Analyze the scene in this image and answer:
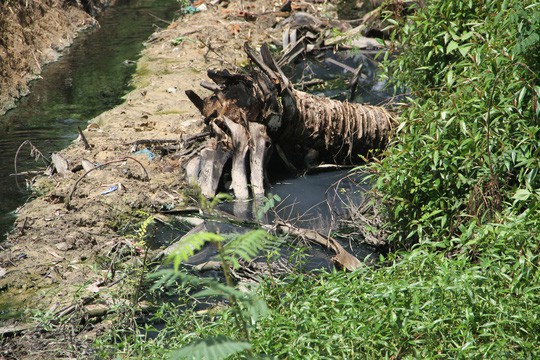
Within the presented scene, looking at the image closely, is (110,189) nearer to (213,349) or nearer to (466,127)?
(466,127)

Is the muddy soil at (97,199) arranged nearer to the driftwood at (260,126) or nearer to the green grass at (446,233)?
the driftwood at (260,126)

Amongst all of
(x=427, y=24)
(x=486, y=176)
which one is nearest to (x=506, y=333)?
(x=486, y=176)

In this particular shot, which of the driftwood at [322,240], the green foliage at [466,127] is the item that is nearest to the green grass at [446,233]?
the green foliage at [466,127]

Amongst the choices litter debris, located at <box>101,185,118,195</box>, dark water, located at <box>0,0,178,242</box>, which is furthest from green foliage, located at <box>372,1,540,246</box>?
dark water, located at <box>0,0,178,242</box>

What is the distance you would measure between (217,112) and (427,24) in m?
2.66

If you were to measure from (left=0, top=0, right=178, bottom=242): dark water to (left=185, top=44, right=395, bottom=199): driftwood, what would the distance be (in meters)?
1.92

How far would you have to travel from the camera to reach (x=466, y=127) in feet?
16.3

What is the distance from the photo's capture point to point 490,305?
387 cm

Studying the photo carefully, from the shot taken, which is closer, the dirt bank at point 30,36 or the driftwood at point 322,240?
the driftwood at point 322,240

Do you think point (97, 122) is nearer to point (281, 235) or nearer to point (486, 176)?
point (281, 235)

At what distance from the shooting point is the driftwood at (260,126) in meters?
7.26

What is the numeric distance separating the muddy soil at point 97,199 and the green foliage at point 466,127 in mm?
2293

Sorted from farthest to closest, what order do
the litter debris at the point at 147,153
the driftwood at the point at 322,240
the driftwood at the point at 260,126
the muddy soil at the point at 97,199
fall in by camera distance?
the litter debris at the point at 147,153 → the driftwood at the point at 260,126 → the driftwood at the point at 322,240 → the muddy soil at the point at 97,199

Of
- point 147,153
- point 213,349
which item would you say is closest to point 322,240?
point 147,153
